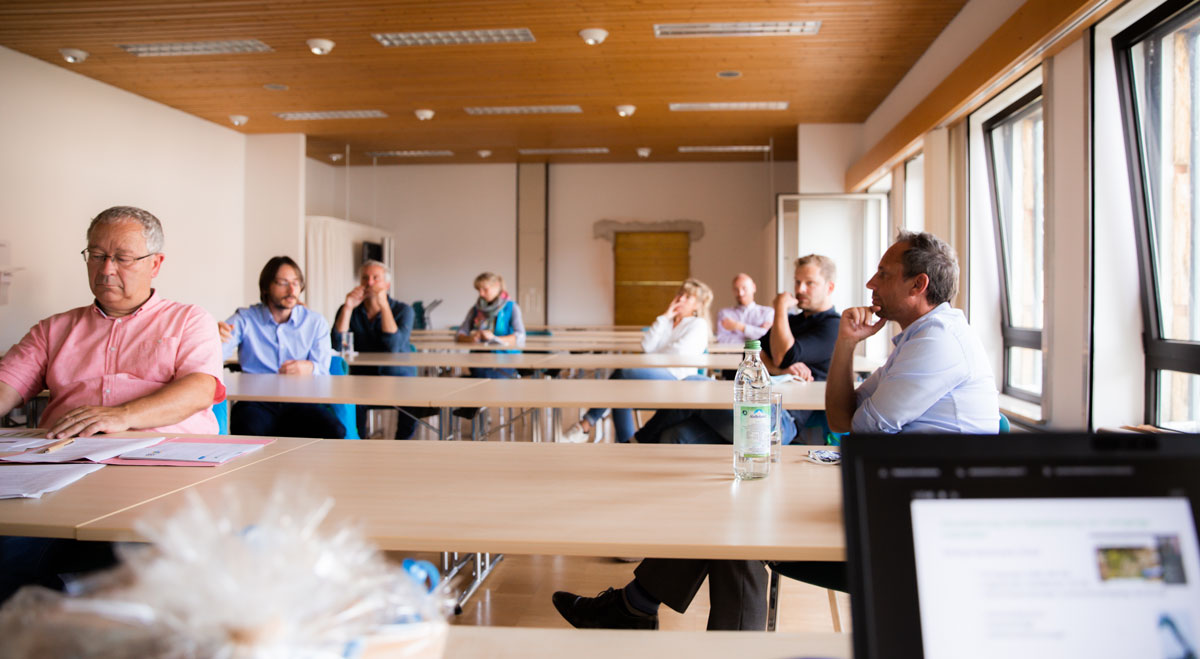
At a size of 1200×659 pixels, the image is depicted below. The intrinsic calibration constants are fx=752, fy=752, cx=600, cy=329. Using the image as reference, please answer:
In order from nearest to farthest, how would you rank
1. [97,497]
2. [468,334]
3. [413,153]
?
1. [97,497]
2. [468,334]
3. [413,153]

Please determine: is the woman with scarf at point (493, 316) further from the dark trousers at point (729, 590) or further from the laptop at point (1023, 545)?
the laptop at point (1023, 545)

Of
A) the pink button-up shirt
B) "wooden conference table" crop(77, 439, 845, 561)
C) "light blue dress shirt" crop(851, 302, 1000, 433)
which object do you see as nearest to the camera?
"wooden conference table" crop(77, 439, 845, 561)

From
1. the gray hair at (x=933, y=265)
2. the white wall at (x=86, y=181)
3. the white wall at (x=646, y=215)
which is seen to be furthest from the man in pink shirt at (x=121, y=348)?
the white wall at (x=646, y=215)

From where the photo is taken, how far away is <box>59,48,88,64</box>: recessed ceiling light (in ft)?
20.3

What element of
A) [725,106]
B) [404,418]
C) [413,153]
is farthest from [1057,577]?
[413,153]

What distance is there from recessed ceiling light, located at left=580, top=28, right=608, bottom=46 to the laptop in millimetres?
5547

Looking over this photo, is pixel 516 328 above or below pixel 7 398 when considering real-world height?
above

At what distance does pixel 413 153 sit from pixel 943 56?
7.61 metres

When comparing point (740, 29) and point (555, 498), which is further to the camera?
point (740, 29)

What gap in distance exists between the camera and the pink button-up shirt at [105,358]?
2.09 metres

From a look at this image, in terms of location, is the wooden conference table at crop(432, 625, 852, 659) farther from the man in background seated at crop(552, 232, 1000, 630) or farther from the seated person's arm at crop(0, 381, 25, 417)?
the seated person's arm at crop(0, 381, 25, 417)

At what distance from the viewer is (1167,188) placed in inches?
125

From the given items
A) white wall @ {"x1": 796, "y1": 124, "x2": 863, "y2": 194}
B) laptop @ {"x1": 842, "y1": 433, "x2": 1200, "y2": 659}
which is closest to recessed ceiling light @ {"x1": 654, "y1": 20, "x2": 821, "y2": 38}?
white wall @ {"x1": 796, "y1": 124, "x2": 863, "y2": 194}

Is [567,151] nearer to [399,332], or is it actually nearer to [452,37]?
[452,37]
